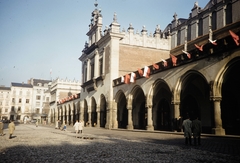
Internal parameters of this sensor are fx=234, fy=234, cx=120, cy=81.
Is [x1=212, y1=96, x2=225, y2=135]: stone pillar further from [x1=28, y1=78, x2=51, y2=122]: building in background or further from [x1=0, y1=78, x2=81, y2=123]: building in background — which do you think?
[x1=28, y1=78, x2=51, y2=122]: building in background

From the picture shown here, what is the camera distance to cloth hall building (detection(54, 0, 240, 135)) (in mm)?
16422

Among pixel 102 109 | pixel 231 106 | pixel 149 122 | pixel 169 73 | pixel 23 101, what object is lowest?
pixel 149 122

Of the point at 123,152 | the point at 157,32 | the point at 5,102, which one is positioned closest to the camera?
the point at 123,152

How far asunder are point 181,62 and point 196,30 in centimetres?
1391

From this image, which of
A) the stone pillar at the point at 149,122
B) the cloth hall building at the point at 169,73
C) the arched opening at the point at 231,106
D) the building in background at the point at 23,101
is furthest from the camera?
the building in background at the point at 23,101

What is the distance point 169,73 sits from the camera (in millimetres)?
21047

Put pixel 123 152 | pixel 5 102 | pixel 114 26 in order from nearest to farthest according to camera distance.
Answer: pixel 123 152
pixel 114 26
pixel 5 102

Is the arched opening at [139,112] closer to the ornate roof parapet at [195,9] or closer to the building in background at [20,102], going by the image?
the ornate roof parapet at [195,9]

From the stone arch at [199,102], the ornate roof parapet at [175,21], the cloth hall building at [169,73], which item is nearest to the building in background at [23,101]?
the cloth hall building at [169,73]

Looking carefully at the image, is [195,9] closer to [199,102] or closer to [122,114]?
[199,102]

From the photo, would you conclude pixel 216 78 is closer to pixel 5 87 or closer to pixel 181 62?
pixel 181 62

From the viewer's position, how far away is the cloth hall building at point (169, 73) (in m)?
16.4

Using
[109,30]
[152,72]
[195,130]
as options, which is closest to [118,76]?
[109,30]

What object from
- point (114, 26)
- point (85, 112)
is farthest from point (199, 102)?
point (85, 112)
